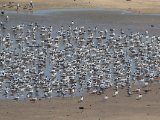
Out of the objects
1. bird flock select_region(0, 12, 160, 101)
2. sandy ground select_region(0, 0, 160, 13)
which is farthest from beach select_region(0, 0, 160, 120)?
bird flock select_region(0, 12, 160, 101)

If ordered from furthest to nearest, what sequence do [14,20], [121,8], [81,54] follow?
1. [121,8]
2. [14,20]
3. [81,54]

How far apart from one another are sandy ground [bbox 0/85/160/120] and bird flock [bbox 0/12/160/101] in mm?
649

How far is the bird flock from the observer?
26.6 m

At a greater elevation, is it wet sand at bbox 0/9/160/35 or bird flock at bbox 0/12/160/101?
bird flock at bbox 0/12/160/101

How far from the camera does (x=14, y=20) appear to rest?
50.0m

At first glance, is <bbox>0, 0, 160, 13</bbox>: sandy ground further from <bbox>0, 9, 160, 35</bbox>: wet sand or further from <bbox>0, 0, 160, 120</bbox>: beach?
<bbox>0, 9, 160, 35</bbox>: wet sand

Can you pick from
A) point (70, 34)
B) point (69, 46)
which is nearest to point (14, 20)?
point (70, 34)

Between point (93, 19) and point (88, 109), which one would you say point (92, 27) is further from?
point (88, 109)

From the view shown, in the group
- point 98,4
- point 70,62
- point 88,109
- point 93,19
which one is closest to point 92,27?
point 93,19

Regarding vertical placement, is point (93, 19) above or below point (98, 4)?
below

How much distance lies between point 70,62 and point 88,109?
8020 millimetres

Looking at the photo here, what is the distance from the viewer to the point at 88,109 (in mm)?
23328

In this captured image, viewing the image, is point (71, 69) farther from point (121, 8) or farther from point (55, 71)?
point (121, 8)

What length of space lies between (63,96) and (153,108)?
4.15 metres
